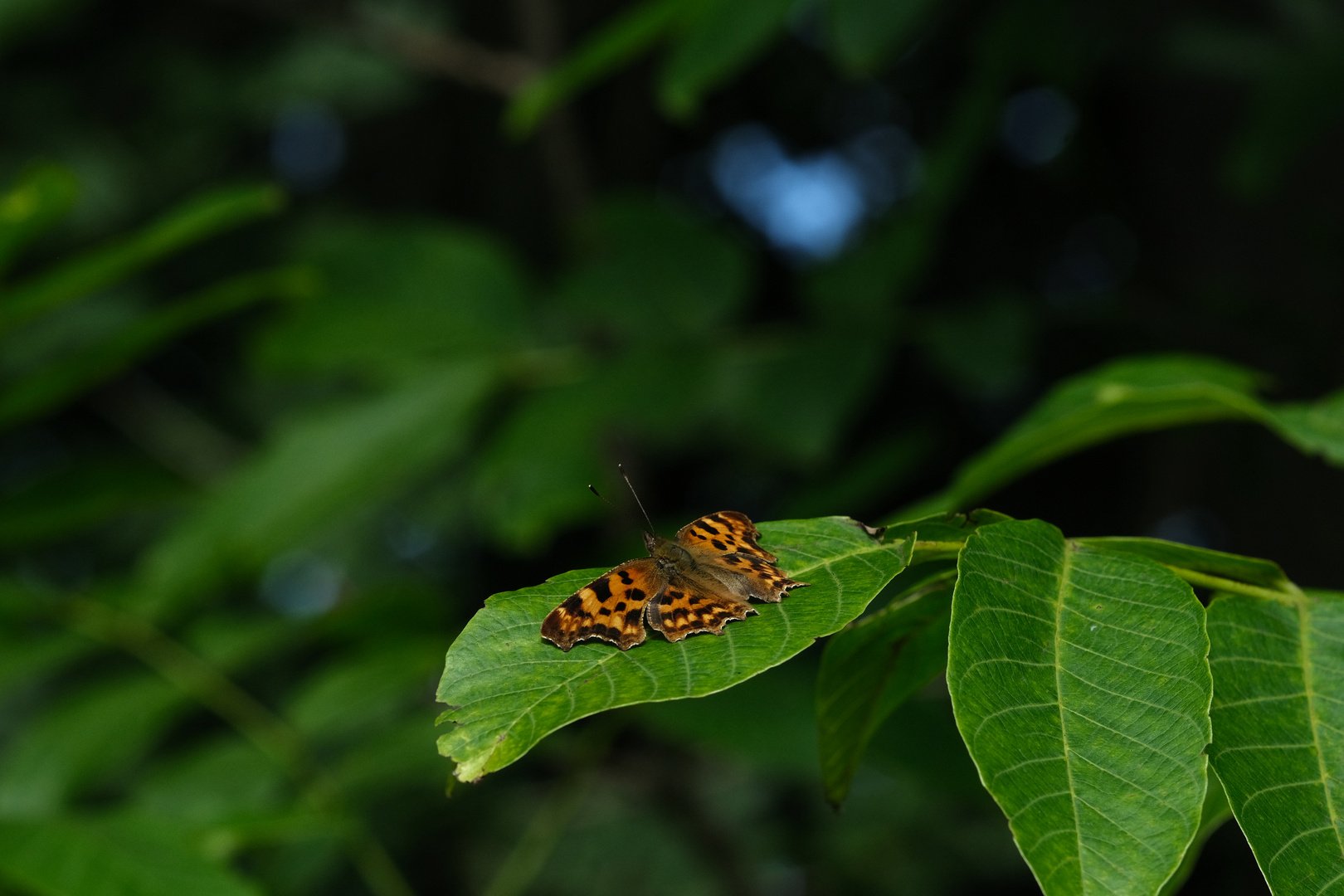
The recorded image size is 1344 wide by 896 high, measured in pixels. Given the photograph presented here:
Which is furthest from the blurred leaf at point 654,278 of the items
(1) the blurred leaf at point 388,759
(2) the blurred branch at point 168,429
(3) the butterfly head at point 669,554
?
(2) the blurred branch at point 168,429

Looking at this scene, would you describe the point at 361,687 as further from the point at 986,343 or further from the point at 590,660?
the point at 986,343

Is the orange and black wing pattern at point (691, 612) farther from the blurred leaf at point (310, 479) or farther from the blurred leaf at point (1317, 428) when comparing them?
A: the blurred leaf at point (310, 479)

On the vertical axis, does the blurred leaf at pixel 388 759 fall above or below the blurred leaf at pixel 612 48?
below

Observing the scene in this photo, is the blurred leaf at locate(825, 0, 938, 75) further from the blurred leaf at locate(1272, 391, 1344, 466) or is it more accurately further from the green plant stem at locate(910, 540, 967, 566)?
the green plant stem at locate(910, 540, 967, 566)

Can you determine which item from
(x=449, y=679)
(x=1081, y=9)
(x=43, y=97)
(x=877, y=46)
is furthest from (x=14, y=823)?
(x=43, y=97)

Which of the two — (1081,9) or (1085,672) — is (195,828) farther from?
(1081,9)

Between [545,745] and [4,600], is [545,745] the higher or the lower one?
the lower one
